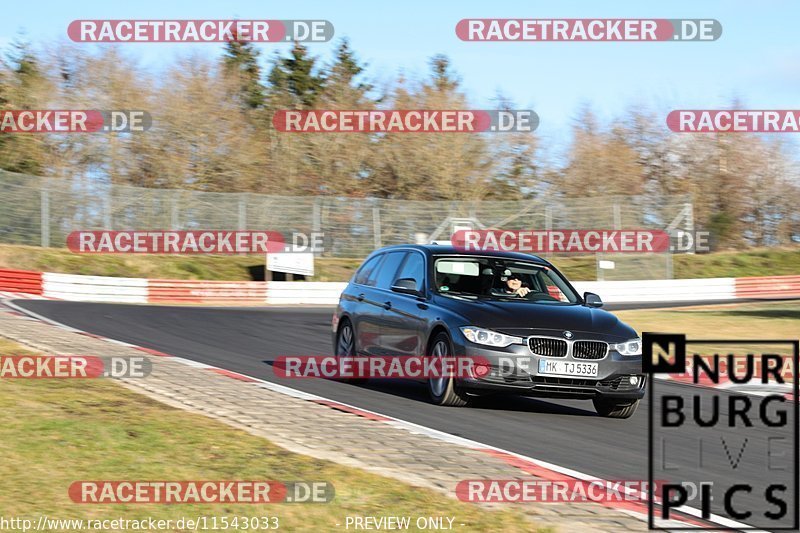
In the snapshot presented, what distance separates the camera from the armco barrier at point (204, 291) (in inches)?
1234

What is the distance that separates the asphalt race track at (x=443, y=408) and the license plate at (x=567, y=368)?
1.53 ft

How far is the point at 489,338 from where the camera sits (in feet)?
34.0

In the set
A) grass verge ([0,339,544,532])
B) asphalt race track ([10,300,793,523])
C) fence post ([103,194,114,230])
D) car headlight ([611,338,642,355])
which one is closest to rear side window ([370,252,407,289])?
asphalt race track ([10,300,793,523])

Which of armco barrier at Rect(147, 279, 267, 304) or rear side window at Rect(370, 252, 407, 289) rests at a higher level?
rear side window at Rect(370, 252, 407, 289)

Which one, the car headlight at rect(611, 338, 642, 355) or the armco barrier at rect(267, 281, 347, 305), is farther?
the armco barrier at rect(267, 281, 347, 305)

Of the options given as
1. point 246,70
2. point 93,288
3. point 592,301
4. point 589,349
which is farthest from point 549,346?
point 246,70

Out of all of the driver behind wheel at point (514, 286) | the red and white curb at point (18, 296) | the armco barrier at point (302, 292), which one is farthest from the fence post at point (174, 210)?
the driver behind wheel at point (514, 286)

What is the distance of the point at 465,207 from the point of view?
39906 mm

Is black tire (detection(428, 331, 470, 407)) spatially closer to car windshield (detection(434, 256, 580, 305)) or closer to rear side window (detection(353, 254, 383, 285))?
car windshield (detection(434, 256, 580, 305))

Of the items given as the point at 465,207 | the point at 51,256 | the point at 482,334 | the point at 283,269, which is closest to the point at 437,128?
the point at 465,207

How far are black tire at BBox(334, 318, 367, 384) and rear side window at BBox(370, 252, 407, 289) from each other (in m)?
0.69

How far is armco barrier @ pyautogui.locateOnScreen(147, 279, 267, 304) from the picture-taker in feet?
103

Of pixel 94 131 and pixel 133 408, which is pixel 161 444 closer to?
pixel 133 408

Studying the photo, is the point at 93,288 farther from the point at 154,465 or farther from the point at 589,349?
the point at 154,465
